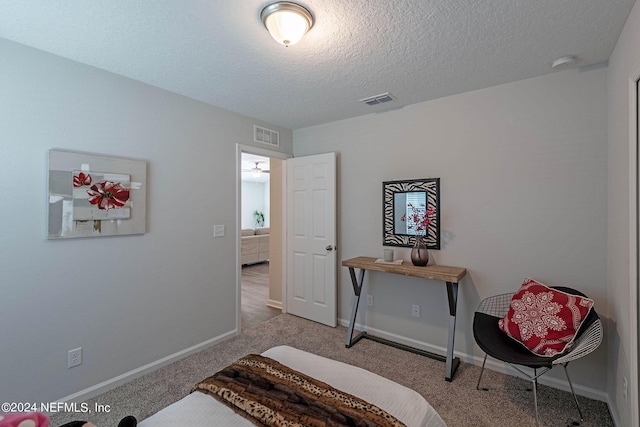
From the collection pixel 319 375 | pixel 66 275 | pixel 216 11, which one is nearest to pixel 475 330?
pixel 319 375

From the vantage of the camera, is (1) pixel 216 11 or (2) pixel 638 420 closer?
(2) pixel 638 420

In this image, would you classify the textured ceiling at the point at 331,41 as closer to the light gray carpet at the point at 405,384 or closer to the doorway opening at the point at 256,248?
the doorway opening at the point at 256,248

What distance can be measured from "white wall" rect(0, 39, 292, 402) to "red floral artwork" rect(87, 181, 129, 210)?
229 millimetres

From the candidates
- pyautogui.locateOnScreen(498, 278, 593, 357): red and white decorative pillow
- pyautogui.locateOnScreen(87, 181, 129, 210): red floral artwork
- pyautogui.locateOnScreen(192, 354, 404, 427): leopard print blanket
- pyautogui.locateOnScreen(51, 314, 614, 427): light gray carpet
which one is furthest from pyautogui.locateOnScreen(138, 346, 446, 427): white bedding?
pyautogui.locateOnScreen(87, 181, 129, 210): red floral artwork

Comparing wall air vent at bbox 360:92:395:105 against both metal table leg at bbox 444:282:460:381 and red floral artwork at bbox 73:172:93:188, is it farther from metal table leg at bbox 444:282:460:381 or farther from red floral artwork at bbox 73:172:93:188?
red floral artwork at bbox 73:172:93:188

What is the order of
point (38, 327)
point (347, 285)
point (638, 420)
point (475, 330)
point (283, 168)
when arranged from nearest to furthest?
point (638, 420), point (38, 327), point (475, 330), point (347, 285), point (283, 168)

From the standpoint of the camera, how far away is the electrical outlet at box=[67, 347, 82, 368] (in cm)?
211

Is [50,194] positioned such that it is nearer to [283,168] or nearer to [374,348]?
[283,168]

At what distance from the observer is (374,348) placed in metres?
2.98

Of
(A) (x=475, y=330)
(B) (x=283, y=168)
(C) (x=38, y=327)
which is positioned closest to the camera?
(C) (x=38, y=327)

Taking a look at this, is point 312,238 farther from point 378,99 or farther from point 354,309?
point 378,99

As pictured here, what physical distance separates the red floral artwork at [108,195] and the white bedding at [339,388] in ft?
5.45

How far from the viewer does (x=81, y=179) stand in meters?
2.15

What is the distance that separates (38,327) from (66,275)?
362 mm
